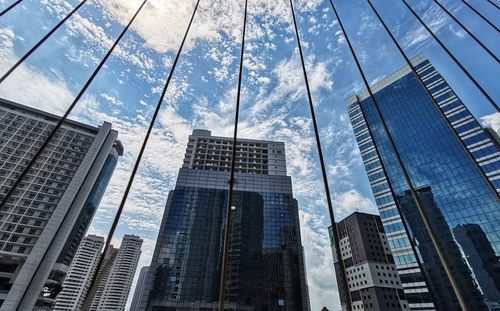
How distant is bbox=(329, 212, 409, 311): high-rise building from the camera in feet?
197

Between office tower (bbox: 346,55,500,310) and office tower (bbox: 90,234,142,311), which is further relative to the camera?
office tower (bbox: 90,234,142,311)

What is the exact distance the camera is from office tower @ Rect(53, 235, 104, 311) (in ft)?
364

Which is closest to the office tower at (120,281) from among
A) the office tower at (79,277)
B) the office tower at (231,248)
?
the office tower at (79,277)

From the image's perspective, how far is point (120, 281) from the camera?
13988 centimetres

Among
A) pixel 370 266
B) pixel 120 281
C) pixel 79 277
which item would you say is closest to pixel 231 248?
pixel 370 266

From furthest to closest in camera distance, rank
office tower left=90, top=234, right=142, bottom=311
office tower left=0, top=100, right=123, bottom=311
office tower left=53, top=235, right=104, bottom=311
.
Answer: office tower left=90, top=234, right=142, bottom=311, office tower left=53, top=235, right=104, bottom=311, office tower left=0, top=100, right=123, bottom=311

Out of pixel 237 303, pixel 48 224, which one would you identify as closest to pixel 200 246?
pixel 237 303

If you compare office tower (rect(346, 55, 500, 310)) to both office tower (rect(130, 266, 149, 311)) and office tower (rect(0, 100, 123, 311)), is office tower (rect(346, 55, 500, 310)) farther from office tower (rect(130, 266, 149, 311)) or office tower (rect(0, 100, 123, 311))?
office tower (rect(130, 266, 149, 311))

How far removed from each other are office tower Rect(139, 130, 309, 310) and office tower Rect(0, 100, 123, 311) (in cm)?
2089

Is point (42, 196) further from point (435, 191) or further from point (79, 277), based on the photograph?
point (79, 277)

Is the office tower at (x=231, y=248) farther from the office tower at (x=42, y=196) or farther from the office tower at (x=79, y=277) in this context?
the office tower at (x=79, y=277)

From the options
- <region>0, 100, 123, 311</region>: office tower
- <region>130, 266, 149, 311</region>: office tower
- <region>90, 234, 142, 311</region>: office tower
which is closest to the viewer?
<region>0, 100, 123, 311</region>: office tower

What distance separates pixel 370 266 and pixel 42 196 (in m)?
78.6

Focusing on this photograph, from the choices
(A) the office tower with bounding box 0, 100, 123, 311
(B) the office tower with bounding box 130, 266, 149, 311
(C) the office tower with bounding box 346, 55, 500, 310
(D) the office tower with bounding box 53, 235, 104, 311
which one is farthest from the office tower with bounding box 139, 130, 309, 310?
(B) the office tower with bounding box 130, 266, 149, 311
